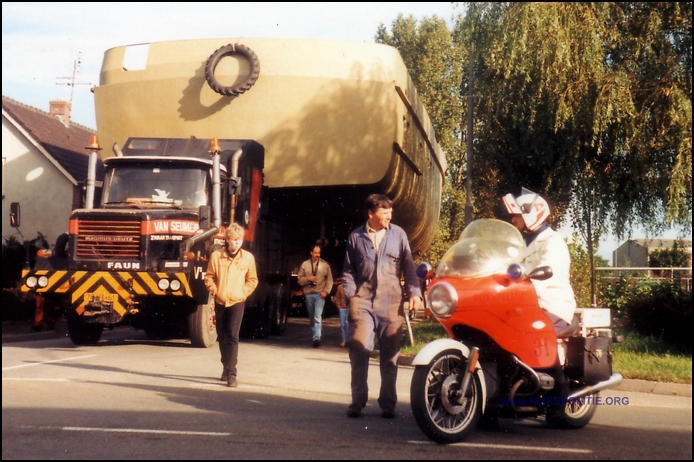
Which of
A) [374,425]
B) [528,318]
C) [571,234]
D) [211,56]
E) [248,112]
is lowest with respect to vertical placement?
[374,425]

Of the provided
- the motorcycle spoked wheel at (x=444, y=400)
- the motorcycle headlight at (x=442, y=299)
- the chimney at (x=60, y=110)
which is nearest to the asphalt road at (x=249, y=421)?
the motorcycle spoked wheel at (x=444, y=400)

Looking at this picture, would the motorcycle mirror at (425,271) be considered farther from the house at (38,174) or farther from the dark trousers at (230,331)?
the house at (38,174)

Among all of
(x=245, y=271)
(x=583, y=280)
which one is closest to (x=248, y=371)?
(x=245, y=271)

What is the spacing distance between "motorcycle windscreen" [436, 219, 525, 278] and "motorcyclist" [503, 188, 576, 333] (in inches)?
4.4

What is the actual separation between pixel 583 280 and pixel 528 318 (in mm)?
13129

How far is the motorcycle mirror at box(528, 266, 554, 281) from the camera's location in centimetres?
618

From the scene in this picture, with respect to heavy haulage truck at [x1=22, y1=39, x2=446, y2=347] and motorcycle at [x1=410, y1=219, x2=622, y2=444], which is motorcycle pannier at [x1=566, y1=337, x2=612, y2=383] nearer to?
motorcycle at [x1=410, y1=219, x2=622, y2=444]

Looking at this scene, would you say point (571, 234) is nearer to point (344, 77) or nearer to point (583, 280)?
point (583, 280)

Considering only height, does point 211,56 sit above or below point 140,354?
above

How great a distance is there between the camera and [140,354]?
1272 centimetres

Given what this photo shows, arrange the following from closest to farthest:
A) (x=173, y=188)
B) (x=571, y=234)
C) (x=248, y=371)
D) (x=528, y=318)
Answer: (x=528, y=318) < (x=248, y=371) < (x=173, y=188) < (x=571, y=234)

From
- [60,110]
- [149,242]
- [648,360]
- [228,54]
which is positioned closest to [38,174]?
A: [60,110]

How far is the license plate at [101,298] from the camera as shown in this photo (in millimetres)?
12852

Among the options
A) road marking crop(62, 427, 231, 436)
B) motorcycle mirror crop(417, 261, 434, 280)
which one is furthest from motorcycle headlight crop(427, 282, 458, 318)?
road marking crop(62, 427, 231, 436)
